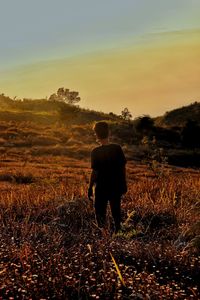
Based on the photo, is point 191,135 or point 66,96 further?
point 66,96

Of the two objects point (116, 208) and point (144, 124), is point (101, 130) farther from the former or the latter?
point (144, 124)

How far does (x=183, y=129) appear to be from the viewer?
202ft

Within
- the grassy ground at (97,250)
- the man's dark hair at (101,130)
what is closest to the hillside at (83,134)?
the grassy ground at (97,250)

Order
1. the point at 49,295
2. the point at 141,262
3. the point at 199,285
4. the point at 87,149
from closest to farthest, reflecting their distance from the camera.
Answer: the point at 49,295 < the point at 199,285 < the point at 141,262 < the point at 87,149

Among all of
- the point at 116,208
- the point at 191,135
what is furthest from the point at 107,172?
the point at 191,135

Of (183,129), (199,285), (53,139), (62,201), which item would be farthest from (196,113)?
(199,285)

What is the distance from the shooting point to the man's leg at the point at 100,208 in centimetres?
926

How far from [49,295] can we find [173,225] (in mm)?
4476

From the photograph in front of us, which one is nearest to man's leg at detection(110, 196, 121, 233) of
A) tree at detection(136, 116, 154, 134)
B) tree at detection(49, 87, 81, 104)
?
tree at detection(136, 116, 154, 134)

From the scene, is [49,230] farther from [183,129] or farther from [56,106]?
[56,106]

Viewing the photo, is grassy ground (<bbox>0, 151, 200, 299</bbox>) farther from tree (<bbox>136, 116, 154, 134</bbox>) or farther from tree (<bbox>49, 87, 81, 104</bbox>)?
tree (<bbox>49, 87, 81, 104</bbox>)

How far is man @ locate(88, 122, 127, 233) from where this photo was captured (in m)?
9.04

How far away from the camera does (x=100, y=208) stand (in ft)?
30.6

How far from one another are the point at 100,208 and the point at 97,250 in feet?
5.66
